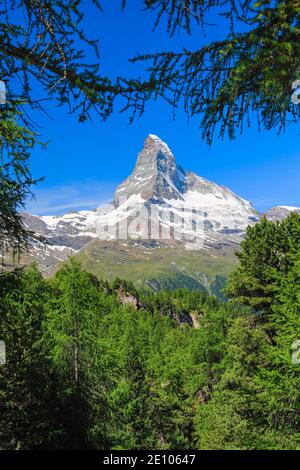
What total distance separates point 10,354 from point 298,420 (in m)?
10.7

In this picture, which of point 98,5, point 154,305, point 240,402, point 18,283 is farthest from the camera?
point 154,305

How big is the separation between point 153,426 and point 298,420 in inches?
927

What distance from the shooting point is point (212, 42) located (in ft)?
17.7

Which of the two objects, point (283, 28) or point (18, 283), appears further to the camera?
point (18, 283)

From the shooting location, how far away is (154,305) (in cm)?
12238

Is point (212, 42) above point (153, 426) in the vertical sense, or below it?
above

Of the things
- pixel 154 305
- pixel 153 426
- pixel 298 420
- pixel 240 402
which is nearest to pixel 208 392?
pixel 153 426

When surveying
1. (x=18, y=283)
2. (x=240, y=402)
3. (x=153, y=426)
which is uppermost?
(x=18, y=283)

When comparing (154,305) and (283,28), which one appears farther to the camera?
(154,305)
